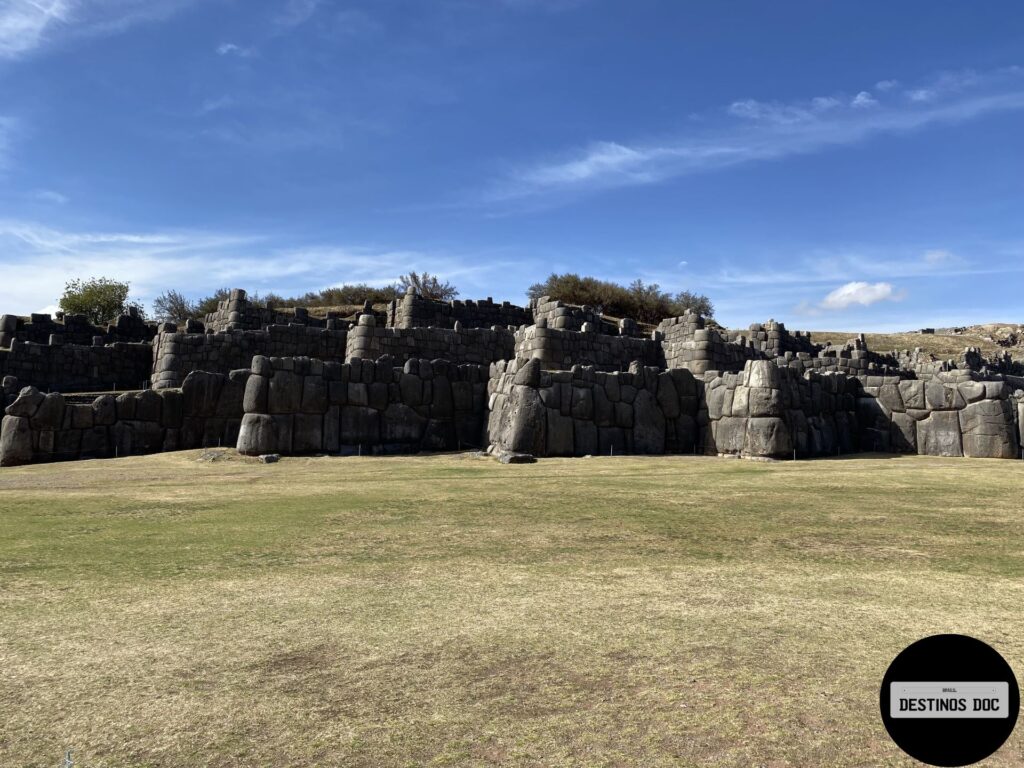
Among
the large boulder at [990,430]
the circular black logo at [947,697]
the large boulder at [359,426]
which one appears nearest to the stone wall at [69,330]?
the large boulder at [359,426]

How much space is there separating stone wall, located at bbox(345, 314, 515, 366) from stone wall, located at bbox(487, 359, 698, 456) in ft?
22.9

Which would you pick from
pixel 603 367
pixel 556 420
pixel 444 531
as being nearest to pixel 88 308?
pixel 603 367

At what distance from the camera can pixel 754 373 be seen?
16062mm

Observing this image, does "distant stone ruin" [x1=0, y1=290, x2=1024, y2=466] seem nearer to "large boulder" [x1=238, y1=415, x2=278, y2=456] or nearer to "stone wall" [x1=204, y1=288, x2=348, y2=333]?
"large boulder" [x1=238, y1=415, x2=278, y2=456]

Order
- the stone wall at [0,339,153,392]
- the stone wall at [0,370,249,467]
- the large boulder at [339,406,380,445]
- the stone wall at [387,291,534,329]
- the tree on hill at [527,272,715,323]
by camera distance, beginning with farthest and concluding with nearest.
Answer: the tree on hill at [527,272,715,323] < the stone wall at [387,291,534,329] < the stone wall at [0,339,153,392] < the large boulder at [339,406,380,445] < the stone wall at [0,370,249,467]

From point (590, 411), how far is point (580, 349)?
764 cm

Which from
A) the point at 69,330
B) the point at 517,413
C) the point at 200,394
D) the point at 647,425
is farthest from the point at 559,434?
the point at 69,330

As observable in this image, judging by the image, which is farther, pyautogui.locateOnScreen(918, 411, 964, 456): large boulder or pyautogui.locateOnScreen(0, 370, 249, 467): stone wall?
pyautogui.locateOnScreen(918, 411, 964, 456): large boulder

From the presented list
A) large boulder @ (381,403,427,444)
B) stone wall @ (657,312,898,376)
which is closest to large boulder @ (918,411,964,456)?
stone wall @ (657,312,898,376)

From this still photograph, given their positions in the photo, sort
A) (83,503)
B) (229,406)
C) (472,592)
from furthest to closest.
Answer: (229,406) < (83,503) < (472,592)

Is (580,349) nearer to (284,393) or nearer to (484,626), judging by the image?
(284,393)

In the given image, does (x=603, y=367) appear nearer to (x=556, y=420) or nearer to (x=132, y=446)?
(x=556, y=420)

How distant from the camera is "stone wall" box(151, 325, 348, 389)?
78.4 feet

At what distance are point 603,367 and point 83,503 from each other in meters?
17.6
